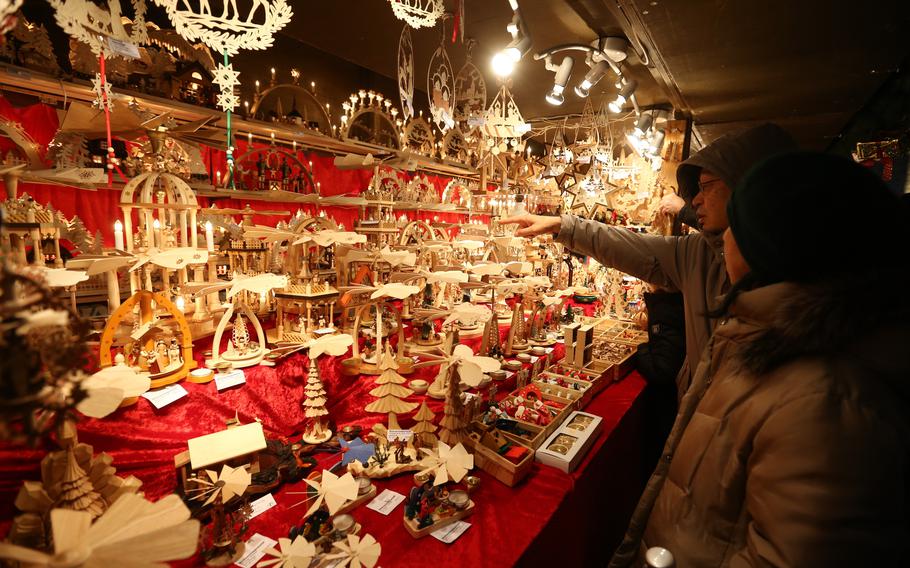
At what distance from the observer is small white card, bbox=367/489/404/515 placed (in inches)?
51.6

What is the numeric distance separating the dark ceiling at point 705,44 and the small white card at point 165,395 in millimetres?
3123

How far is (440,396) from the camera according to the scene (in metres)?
2.03

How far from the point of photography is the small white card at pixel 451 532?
1.19 meters

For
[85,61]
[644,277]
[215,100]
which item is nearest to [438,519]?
[644,277]

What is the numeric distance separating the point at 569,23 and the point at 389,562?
3601 millimetres

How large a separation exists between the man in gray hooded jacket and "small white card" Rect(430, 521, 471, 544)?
1131mm

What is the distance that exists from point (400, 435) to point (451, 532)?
511 mm

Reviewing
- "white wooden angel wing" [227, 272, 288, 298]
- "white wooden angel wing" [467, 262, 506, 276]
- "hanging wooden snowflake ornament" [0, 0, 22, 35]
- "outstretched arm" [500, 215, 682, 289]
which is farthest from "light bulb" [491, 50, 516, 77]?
"hanging wooden snowflake ornament" [0, 0, 22, 35]

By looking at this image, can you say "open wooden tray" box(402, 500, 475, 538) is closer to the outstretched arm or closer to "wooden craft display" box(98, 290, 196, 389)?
"wooden craft display" box(98, 290, 196, 389)

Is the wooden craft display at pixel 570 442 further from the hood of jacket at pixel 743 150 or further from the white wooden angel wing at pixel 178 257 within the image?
the white wooden angel wing at pixel 178 257

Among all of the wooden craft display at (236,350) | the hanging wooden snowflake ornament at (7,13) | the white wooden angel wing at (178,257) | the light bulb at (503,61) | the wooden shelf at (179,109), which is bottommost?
the wooden craft display at (236,350)

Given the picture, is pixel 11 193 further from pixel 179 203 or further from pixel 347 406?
pixel 347 406

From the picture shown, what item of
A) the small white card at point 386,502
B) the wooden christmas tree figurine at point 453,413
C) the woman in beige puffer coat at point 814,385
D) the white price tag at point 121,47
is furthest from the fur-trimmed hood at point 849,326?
the white price tag at point 121,47

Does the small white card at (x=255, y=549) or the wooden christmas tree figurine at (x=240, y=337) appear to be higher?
the wooden christmas tree figurine at (x=240, y=337)
